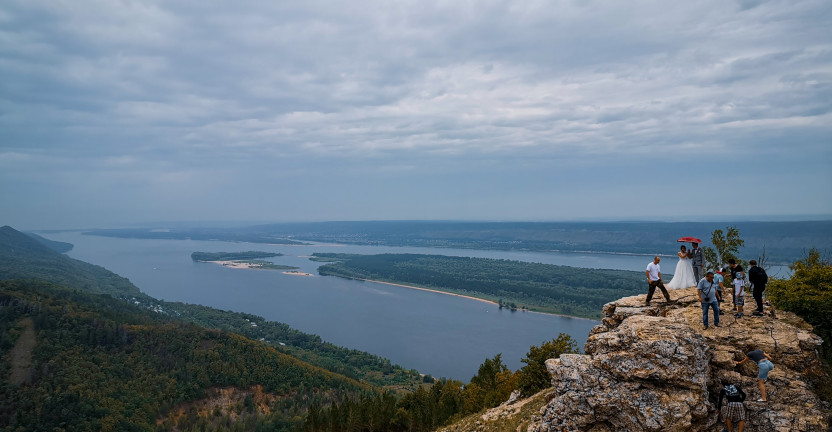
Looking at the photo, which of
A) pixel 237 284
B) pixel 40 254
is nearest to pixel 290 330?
pixel 237 284

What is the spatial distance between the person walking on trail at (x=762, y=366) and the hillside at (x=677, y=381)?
0.72 feet

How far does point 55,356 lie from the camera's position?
53.3 m

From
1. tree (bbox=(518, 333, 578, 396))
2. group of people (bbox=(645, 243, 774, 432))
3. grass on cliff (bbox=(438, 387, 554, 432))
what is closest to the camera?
group of people (bbox=(645, 243, 774, 432))

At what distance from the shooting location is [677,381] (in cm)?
975

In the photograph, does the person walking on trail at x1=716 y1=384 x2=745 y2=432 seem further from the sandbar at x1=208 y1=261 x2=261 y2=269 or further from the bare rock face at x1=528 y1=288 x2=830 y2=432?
the sandbar at x1=208 y1=261 x2=261 y2=269

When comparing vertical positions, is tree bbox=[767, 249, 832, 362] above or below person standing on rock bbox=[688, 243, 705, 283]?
below

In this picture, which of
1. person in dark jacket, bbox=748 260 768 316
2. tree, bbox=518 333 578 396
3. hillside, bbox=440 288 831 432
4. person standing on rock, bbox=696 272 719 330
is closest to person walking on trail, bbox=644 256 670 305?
person standing on rock, bbox=696 272 719 330

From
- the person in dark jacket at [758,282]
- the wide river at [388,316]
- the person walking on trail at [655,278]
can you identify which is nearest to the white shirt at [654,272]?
the person walking on trail at [655,278]

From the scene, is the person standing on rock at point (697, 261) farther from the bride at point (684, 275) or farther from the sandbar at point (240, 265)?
the sandbar at point (240, 265)

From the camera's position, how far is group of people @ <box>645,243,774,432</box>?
9.49 m

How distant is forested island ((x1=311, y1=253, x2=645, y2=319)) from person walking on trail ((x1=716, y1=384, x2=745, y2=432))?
8830cm

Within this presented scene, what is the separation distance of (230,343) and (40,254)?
562ft

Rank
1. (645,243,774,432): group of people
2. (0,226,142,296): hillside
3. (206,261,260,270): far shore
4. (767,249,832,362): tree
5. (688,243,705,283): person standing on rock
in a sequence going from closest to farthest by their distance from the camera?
(645,243,774,432): group of people → (767,249,832,362): tree → (688,243,705,283): person standing on rock → (0,226,142,296): hillside → (206,261,260,270): far shore

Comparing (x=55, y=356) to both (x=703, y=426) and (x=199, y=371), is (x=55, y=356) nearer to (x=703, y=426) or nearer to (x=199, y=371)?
(x=199, y=371)
